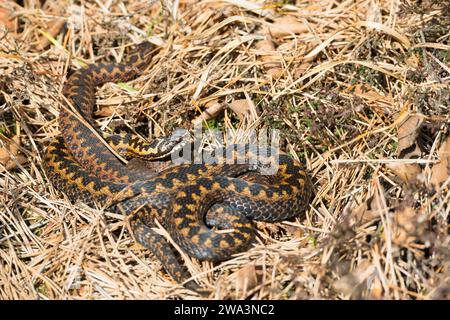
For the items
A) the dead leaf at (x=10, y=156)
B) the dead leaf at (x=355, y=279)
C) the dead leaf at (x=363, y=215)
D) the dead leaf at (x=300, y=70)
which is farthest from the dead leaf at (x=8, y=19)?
the dead leaf at (x=355, y=279)

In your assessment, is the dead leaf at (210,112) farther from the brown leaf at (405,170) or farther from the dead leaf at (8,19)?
the dead leaf at (8,19)

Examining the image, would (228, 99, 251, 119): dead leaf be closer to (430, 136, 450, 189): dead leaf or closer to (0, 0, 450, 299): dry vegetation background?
(0, 0, 450, 299): dry vegetation background

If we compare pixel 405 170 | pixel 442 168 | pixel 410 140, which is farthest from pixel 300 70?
pixel 442 168

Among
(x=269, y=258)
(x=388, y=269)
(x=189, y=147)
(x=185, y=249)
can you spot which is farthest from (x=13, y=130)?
(x=388, y=269)

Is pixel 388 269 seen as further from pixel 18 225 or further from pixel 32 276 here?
pixel 18 225

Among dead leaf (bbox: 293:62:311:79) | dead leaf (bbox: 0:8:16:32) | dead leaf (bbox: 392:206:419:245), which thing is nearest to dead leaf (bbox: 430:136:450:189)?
dead leaf (bbox: 392:206:419:245)

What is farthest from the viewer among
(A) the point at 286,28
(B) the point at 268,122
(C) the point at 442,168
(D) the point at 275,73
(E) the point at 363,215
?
(A) the point at 286,28

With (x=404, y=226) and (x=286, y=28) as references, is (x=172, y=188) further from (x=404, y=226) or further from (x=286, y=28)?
(x=286, y=28)
